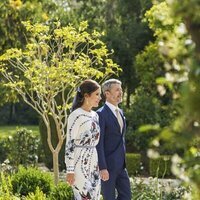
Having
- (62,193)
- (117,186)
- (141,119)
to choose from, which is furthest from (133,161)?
(117,186)

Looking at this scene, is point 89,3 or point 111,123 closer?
point 111,123

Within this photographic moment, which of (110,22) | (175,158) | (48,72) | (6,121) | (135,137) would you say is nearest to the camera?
(175,158)

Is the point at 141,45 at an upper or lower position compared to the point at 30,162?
upper

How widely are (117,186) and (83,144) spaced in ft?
3.79

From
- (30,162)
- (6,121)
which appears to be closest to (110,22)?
(6,121)

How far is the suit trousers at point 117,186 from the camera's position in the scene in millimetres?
6492

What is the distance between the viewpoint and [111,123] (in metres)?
6.41

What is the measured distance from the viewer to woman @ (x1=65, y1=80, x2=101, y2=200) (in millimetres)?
5688

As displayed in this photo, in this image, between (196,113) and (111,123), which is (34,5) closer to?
(111,123)

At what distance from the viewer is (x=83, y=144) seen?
571cm

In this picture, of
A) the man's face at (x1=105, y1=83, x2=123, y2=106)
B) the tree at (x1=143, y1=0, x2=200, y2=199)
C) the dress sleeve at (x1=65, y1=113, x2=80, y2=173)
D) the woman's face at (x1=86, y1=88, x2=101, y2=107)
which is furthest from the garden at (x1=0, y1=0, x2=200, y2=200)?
the dress sleeve at (x1=65, y1=113, x2=80, y2=173)

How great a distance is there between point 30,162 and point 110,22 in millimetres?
16265

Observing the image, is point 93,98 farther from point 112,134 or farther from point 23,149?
point 23,149

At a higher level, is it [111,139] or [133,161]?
[111,139]
